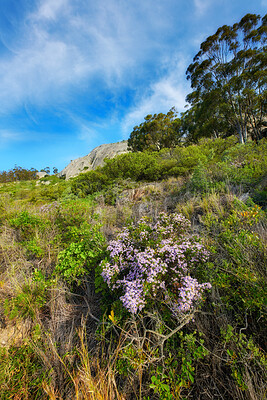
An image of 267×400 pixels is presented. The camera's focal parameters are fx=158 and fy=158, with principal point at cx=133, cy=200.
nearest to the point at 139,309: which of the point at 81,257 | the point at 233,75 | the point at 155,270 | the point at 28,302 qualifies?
the point at 155,270

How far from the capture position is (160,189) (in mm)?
6418

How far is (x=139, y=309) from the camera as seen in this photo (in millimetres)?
1546

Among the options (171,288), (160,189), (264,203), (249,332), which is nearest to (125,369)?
(171,288)

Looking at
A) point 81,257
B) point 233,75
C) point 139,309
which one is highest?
point 233,75

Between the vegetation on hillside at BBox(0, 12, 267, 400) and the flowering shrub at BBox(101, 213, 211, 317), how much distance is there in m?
0.02

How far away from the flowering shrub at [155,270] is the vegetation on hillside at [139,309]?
0.05 ft

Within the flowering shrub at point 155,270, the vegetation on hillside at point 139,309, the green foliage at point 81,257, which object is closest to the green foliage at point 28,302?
the vegetation on hillside at point 139,309

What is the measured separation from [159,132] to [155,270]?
2391 centimetres

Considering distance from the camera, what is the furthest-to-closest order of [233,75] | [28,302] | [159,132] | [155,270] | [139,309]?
[159,132], [233,75], [28,302], [155,270], [139,309]

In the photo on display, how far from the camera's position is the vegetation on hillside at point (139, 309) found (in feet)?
4.56

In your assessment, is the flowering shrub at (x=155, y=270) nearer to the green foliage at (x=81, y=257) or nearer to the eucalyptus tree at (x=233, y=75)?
the green foliage at (x=81, y=257)

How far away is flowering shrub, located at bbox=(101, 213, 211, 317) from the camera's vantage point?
1623 millimetres

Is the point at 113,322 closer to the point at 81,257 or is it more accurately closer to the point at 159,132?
the point at 81,257

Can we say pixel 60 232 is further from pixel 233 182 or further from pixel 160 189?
pixel 233 182
